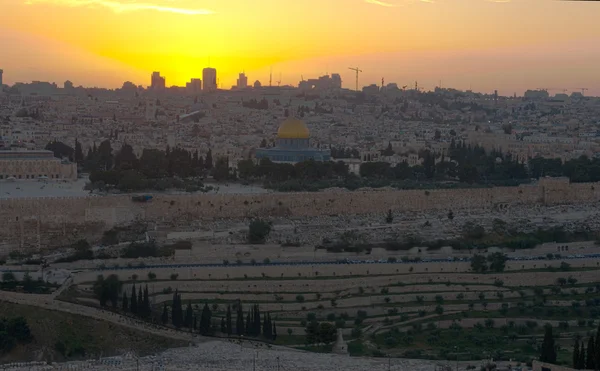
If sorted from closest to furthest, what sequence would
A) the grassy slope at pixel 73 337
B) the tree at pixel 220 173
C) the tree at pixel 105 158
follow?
the grassy slope at pixel 73 337, the tree at pixel 220 173, the tree at pixel 105 158

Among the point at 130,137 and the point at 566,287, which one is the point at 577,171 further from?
the point at 130,137

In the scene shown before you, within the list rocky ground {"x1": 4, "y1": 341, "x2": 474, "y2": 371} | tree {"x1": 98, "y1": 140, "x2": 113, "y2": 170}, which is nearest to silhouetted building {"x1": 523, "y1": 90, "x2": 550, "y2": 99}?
tree {"x1": 98, "y1": 140, "x2": 113, "y2": 170}

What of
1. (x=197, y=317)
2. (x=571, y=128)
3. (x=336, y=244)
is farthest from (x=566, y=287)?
(x=571, y=128)

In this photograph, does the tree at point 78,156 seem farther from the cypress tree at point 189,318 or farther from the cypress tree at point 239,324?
the cypress tree at point 239,324

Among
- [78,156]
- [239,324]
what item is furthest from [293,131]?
[239,324]

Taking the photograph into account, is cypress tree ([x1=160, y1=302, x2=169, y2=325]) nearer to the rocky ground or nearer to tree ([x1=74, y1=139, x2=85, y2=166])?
A: the rocky ground

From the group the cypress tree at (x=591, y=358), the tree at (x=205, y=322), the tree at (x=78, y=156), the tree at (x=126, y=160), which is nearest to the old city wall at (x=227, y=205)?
the tree at (x=126, y=160)
